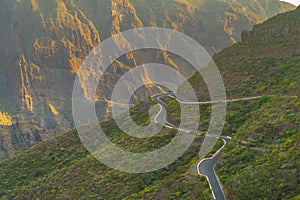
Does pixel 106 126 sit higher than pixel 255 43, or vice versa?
pixel 255 43

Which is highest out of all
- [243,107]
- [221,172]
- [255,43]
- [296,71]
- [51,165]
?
[255,43]

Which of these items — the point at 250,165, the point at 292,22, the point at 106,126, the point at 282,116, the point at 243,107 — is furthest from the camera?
the point at 106,126

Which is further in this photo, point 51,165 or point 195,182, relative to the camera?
point 51,165

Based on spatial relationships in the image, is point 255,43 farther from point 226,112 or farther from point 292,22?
point 226,112

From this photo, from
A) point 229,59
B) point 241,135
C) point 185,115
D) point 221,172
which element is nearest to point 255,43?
point 229,59

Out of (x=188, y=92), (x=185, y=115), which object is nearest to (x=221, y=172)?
(x=185, y=115)

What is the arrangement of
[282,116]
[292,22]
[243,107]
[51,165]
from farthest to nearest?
[292,22], [51,165], [243,107], [282,116]
